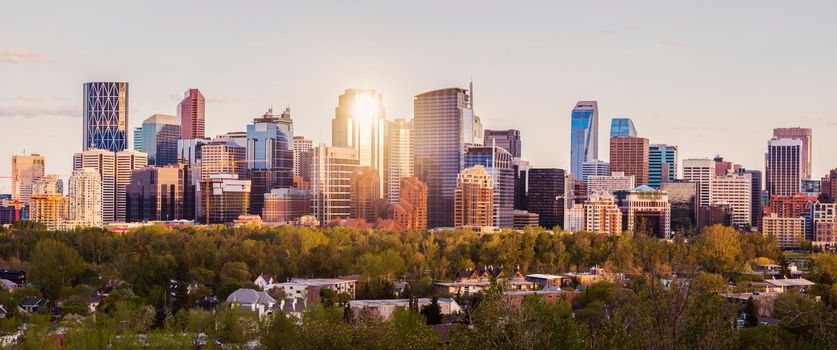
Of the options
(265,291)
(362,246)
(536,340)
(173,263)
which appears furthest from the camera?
(362,246)

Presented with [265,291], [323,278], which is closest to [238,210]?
→ [323,278]

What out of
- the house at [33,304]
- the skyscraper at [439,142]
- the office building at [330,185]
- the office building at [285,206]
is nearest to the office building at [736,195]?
the skyscraper at [439,142]

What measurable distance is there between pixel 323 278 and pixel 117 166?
264ft

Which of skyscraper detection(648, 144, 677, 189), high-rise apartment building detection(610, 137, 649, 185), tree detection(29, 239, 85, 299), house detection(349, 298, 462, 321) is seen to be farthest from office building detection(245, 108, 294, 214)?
house detection(349, 298, 462, 321)

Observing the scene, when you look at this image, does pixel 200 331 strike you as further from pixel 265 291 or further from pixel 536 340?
pixel 536 340

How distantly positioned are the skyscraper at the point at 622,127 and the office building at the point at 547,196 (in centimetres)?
3088

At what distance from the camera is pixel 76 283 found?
3934cm

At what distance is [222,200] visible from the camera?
103438 millimetres

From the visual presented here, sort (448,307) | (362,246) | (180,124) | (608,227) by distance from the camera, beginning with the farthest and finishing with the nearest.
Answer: (180,124) < (608,227) < (362,246) < (448,307)

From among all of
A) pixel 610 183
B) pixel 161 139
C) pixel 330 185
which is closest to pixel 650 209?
pixel 610 183

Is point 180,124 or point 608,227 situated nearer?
point 608,227

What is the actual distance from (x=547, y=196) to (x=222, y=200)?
1194 inches

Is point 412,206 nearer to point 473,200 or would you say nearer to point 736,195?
point 473,200

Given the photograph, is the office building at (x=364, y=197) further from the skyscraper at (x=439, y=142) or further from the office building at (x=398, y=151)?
the office building at (x=398, y=151)
